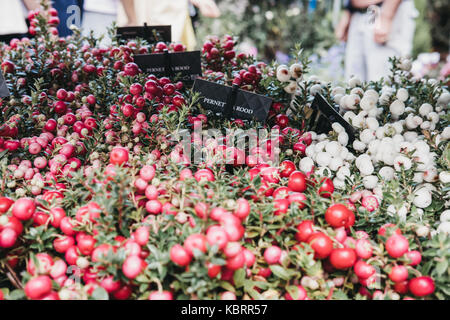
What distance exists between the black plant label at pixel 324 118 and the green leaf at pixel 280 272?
29.7 inches

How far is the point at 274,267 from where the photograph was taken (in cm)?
93

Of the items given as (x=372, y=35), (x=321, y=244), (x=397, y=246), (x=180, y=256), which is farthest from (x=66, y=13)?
(x=372, y=35)

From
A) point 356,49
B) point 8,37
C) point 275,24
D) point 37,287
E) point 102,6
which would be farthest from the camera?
point 275,24

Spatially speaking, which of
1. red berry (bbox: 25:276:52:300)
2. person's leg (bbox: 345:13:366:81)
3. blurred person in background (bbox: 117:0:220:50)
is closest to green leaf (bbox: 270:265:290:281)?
red berry (bbox: 25:276:52:300)

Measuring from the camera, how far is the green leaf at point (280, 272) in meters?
0.92

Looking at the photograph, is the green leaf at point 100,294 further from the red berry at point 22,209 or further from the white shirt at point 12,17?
the white shirt at point 12,17

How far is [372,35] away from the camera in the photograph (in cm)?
386

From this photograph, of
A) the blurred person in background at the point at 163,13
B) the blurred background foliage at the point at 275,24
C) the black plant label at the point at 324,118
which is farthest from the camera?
the blurred background foliage at the point at 275,24

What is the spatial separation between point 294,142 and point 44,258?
97cm

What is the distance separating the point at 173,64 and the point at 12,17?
6.56ft

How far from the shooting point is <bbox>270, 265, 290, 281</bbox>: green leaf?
92 centimetres

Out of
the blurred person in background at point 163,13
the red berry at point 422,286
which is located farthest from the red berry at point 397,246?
the blurred person in background at point 163,13

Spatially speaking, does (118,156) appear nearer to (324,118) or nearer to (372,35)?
(324,118)

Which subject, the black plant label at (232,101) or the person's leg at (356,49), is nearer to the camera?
the black plant label at (232,101)
